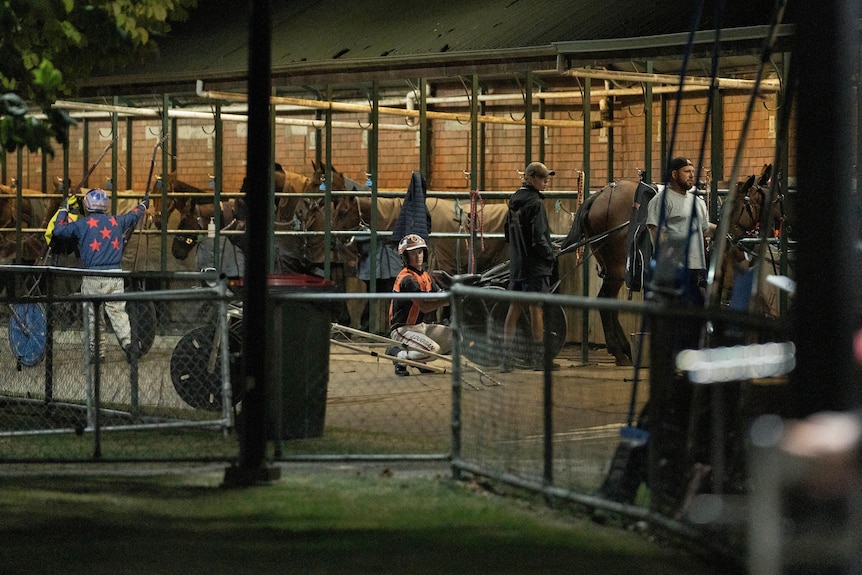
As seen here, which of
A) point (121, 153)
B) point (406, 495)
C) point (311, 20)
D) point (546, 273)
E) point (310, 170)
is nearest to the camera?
point (406, 495)

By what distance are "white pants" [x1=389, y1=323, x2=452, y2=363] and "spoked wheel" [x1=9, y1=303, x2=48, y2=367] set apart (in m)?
2.99

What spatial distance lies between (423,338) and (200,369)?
10.0 feet

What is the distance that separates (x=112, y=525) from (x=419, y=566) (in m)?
1.72

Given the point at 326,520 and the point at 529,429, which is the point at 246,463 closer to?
the point at 326,520

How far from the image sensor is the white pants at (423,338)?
11.8 meters

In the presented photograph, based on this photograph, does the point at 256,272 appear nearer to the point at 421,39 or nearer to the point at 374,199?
the point at 421,39

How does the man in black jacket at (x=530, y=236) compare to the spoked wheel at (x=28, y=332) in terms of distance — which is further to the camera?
the man in black jacket at (x=530, y=236)

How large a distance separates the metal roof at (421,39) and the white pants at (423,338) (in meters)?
2.81

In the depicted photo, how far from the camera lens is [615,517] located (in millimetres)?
6852

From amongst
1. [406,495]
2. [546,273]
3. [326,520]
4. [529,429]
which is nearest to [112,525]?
[326,520]

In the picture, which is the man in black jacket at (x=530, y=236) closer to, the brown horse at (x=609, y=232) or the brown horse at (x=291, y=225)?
the brown horse at (x=609, y=232)

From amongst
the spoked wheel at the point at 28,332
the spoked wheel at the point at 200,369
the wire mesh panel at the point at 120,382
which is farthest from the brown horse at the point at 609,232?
the spoked wheel at the point at 28,332

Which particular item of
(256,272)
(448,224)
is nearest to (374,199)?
(448,224)

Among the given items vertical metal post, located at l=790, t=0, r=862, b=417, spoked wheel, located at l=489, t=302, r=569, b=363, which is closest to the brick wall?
spoked wheel, located at l=489, t=302, r=569, b=363
